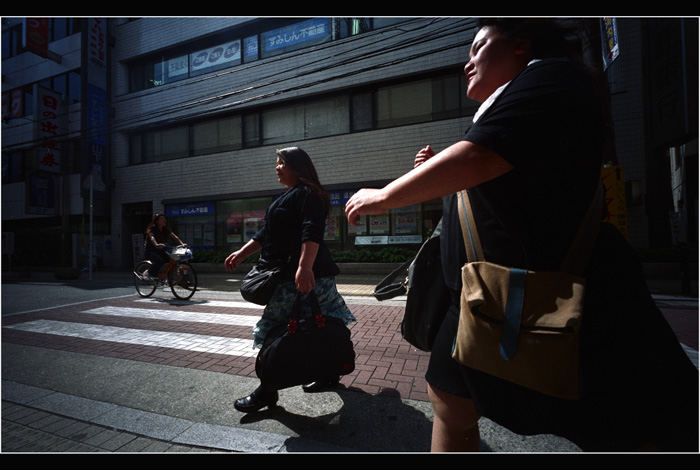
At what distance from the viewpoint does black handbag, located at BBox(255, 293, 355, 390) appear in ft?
6.64

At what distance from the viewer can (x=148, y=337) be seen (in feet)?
13.8

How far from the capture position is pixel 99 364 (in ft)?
10.9

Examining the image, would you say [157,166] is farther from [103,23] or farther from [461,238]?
[461,238]

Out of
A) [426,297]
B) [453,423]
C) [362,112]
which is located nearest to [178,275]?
[426,297]

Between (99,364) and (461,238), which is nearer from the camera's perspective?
(461,238)

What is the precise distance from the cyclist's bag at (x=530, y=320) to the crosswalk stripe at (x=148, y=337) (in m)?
3.09

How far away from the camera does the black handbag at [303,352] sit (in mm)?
2023

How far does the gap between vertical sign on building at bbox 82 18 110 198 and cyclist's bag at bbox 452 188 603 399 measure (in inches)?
696

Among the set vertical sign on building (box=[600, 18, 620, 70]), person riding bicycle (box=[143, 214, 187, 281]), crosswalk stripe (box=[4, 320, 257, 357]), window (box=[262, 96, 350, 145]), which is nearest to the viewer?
crosswalk stripe (box=[4, 320, 257, 357])

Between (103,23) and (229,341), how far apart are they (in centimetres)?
1932

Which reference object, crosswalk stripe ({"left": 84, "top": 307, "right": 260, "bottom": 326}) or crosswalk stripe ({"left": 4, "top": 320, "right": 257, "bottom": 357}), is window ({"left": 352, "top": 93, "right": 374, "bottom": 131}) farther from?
crosswalk stripe ({"left": 4, "top": 320, "right": 257, "bottom": 357})

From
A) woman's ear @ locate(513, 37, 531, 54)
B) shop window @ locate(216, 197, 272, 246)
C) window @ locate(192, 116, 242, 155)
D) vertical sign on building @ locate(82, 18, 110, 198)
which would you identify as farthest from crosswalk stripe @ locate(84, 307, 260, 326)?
vertical sign on building @ locate(82, 18, 110, 198)

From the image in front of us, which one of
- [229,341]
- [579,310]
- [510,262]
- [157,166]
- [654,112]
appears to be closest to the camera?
[579,310]

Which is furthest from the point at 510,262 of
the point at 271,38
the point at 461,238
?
the point at 271,38
